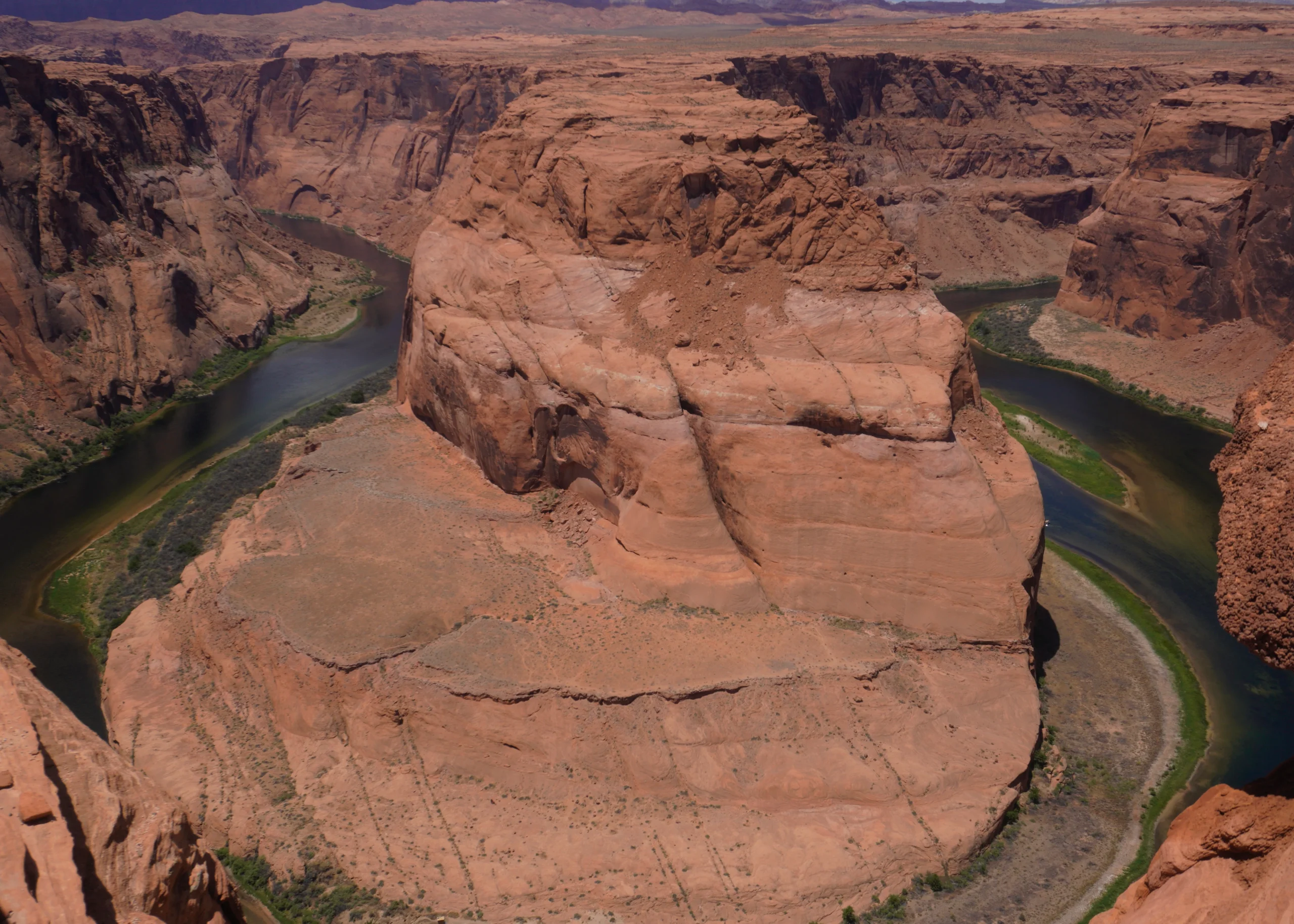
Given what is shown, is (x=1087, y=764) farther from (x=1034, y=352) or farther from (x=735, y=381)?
(x=1034, y=352)

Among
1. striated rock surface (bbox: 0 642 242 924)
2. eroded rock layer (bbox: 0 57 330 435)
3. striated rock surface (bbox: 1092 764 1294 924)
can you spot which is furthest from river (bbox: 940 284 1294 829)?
eroded rock layer (bbox: 0 57 330 435)

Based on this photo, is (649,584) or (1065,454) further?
(1065,454)

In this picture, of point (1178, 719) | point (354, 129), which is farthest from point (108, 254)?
point (1178, 719)

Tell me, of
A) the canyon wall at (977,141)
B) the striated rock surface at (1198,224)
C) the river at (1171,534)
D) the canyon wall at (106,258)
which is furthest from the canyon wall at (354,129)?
the river at (1171,534)

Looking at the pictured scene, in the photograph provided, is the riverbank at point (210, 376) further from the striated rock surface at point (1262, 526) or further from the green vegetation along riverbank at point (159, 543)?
the striated rock surface at point (1262, 526)

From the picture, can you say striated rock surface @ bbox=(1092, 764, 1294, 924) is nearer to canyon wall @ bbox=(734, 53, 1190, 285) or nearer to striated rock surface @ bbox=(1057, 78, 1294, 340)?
striated rock surface @ bbox=(1057, 78, 1294, 340)

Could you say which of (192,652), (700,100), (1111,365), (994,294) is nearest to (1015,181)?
(994,294)
